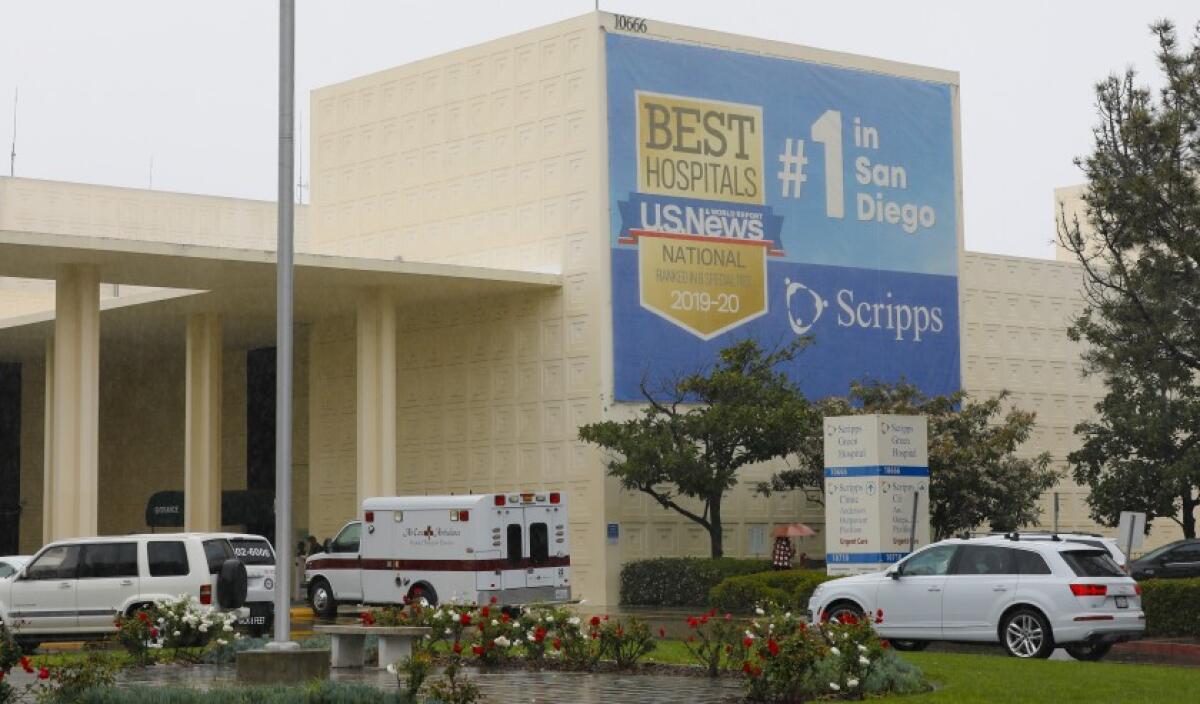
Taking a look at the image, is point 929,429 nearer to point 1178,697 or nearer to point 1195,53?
point 1195,53

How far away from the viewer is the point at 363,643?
22672 millimetres

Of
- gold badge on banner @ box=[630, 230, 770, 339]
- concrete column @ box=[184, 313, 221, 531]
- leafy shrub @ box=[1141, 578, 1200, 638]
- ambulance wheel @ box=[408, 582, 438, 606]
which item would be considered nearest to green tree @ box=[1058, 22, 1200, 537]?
leafy shrub @ box=[1141, 578, 1200, 638]

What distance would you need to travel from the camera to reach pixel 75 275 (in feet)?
132

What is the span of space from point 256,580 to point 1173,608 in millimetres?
13686

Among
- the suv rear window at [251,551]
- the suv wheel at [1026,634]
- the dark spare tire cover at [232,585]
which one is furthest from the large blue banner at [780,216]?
the suv wheel at [1026,634]

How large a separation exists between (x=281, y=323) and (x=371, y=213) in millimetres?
30299

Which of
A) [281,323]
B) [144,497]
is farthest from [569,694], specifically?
[144,497]

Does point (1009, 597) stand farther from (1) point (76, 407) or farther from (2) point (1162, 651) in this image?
(1) point (76, 407)

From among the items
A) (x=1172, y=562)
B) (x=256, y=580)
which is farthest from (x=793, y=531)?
(x=256, y=580)

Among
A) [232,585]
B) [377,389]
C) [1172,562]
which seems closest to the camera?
[232,585]

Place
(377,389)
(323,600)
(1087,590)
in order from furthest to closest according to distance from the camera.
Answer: (377,389) < (323,600) < (1087,590)

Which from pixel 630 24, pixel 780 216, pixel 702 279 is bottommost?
pixel 702 279

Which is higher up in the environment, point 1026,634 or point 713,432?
point 713,432

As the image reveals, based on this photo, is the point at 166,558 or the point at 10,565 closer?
the point at 166,558
